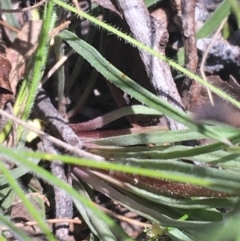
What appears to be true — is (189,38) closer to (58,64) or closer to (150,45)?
(150,45)

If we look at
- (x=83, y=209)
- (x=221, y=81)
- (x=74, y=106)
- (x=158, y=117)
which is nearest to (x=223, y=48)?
(x=221, y=81)

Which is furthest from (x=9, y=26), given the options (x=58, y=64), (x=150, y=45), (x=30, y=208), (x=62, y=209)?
(x=30, y=208)

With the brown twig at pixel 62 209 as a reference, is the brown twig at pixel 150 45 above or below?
above

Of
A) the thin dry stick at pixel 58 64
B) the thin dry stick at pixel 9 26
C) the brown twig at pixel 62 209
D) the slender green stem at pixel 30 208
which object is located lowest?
the brown twig at pixel 62 209

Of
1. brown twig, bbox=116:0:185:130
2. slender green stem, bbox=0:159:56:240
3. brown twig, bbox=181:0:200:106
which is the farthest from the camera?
brown twig, bbox=181:0:200:106

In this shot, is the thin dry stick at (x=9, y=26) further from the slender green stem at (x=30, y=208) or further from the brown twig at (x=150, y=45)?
the slender green stem at (x=30, y=208)

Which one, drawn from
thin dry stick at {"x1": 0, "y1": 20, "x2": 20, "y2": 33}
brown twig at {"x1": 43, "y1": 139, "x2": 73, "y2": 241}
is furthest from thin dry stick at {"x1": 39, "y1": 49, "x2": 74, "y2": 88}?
brown twig at {"x1": 43, "y1": 139, "x2": 73, "y2": 241}

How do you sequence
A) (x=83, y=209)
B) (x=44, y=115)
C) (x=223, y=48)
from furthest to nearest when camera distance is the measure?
(x=223, y=48), (x=44, y=115), (x=83, y=209)

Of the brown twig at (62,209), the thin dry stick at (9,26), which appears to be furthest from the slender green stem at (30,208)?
the thin dry stick at (9,26)

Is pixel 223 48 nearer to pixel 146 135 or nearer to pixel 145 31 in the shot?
pixel 145 31

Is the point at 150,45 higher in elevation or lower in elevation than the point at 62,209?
higher

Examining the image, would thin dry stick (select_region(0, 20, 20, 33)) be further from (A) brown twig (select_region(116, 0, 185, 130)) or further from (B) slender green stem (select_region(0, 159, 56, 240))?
(B) slender green stem (select_region(0, 159, 56, 240))
